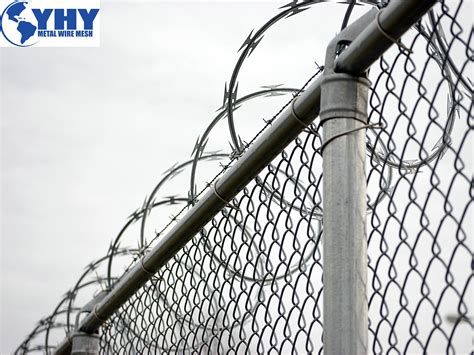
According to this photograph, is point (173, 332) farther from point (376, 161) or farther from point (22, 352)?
point (22, 352)

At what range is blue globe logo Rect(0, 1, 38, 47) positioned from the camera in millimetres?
11562

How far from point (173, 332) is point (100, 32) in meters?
8.78

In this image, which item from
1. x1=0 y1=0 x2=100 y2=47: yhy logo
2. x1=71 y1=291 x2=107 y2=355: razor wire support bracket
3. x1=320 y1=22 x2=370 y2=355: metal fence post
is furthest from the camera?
x1=0 y1=0 x2=100 y2=47: yhy logo

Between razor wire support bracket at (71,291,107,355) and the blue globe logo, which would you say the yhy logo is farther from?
razor wire support bracket at (71,291,107,355)

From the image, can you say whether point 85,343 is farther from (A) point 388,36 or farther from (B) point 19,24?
(B) point 19,24

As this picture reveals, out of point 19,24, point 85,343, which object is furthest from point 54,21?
point 85,343

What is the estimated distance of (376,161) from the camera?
3.06 metres

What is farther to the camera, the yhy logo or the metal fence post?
the yhy logo

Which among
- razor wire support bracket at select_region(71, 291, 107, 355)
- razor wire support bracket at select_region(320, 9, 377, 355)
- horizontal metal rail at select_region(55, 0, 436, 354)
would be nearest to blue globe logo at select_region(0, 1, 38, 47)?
razor wire support bracket at select_region(71, 291, 107, 355)

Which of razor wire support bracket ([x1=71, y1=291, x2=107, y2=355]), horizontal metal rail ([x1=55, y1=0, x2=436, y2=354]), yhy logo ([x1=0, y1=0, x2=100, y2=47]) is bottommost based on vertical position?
razor wire support bracket ([x1=71, y1=291, x2=107, y2=355])

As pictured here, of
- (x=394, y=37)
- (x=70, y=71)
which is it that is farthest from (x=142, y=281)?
(x=70, y=71)

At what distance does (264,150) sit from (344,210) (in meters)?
0.75

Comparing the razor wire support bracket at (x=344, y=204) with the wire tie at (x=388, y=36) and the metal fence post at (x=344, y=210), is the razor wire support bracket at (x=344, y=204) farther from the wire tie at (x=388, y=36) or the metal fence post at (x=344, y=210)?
the wire tie at (x=388, y=36)

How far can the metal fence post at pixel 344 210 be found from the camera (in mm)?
2746
